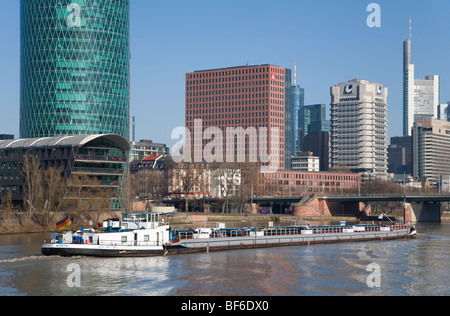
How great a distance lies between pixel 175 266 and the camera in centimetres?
7562

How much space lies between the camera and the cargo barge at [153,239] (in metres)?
82.2

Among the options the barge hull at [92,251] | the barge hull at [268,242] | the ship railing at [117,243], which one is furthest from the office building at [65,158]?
the barge hull at [92,251]

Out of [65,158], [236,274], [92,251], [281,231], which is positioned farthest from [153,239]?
[65,158]

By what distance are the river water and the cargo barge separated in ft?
7.89

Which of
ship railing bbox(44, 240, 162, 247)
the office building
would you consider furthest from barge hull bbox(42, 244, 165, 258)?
the office building

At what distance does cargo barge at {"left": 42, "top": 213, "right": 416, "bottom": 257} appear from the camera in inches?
3236

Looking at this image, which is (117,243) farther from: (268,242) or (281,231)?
(281,231)

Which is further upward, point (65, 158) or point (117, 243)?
point (65, 158)

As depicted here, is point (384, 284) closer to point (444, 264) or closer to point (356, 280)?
point (356, 280)

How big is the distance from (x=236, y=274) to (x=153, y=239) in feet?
65.4

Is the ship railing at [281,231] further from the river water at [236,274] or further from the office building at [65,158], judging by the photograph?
the office building at [65,158]

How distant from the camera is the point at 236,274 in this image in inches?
2746
